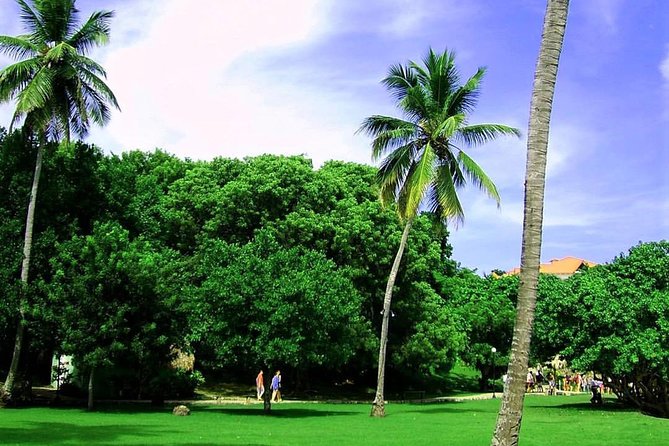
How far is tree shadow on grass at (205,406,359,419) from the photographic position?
25.8 m

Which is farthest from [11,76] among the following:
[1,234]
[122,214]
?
[122,214]

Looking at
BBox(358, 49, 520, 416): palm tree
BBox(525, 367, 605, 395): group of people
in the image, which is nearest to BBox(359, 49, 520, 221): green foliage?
BBox(358, 49, 520, 416): palm tree

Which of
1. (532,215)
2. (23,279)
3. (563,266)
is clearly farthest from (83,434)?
(563,266)

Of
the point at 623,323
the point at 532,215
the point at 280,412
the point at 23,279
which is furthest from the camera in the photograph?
the point at 623,323

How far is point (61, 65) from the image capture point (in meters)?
27.4

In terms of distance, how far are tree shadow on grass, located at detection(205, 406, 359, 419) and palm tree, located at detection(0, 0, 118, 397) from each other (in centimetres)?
787

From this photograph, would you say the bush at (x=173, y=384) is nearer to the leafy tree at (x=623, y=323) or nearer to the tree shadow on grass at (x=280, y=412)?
the tree shadow on grass at (x=280, y=412)

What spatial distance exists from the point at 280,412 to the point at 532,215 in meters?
19.6

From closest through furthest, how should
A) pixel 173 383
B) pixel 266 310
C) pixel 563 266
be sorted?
pixel 266 310 < pixel 173 383 < pixel 563 266

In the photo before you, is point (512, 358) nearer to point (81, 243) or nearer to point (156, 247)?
point (81, 243)

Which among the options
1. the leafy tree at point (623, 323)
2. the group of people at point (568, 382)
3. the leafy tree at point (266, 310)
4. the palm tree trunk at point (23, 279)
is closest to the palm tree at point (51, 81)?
the palm tree trunk at point (23, 279)

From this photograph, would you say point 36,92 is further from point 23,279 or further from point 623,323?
point 623,323

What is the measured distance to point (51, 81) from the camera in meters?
26.7

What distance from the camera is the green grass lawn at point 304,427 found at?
56.4ft
